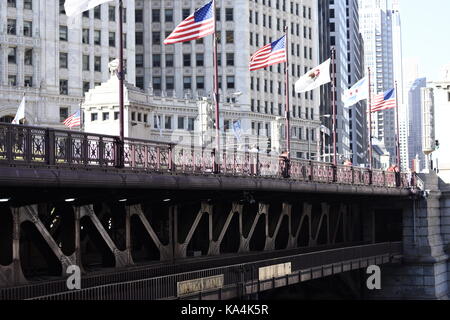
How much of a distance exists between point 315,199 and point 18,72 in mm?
64010

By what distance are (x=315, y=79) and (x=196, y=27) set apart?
15620 mm

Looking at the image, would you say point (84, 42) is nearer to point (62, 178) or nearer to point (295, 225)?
point (295, 225)

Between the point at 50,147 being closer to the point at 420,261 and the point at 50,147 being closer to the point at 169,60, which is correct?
the point at 420,261

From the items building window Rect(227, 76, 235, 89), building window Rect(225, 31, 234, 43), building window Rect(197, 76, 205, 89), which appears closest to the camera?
building window Rect(197, 76, 205, 89)

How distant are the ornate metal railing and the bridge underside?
2.77 feet

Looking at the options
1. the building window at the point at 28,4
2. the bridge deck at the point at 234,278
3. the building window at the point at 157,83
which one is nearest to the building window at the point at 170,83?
the building window at the point at 157,83

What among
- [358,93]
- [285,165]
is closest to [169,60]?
[358,93]

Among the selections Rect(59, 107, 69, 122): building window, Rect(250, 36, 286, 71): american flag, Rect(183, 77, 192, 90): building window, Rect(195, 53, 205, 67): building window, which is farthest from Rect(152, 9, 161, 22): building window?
Rect(250, 36, 286, 71): american flag

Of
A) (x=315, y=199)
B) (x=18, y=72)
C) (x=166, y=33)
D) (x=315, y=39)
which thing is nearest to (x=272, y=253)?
(x=315, y=199)

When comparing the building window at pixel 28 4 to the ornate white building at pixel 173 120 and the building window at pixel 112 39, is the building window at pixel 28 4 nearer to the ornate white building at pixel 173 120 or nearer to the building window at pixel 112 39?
the building window at pixel 112 39

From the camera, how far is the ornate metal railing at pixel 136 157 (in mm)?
28672

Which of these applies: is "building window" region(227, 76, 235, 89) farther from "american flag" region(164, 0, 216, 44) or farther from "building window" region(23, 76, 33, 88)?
"american flag" region(164, 0, 216, 44)

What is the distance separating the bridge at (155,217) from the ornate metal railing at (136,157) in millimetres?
45

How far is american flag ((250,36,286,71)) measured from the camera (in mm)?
50888
